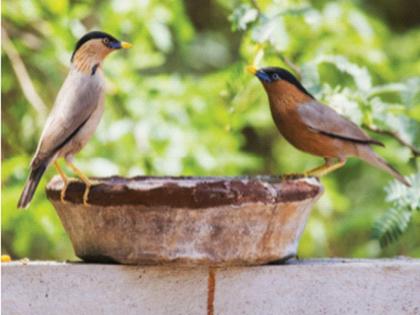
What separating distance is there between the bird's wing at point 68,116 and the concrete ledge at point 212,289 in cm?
42

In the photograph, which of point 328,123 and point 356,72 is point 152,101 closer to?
point 356,72

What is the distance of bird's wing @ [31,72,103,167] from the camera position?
12.0 feet

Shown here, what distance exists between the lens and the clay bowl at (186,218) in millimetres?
3264

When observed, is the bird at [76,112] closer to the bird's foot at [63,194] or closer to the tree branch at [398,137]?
the bird's foot at [63,194]

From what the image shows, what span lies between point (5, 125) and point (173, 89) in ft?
3.69

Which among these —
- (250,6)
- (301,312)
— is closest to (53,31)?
(250,6)

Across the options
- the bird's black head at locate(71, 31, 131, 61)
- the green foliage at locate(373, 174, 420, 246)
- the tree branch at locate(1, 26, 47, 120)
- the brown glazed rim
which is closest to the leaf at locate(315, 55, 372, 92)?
the green foliage at locate(373, 174, 420, 246)

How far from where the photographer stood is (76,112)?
12.1 feet

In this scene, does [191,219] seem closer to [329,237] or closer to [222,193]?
[222,193]

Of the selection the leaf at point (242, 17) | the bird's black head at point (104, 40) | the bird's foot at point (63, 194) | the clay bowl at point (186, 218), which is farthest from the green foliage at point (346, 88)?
the bird's foot at point (63, 194)

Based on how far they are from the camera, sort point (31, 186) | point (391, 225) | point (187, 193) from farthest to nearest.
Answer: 1. point (391, 225)
2. point (31, 186)
3. point (187, 193)

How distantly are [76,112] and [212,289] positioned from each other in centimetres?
79

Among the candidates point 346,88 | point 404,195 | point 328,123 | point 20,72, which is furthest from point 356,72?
point 20,72

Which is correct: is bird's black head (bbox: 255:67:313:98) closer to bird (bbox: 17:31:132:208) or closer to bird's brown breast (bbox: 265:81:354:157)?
bird's brown breast (bbox: 265:81:354:157)
